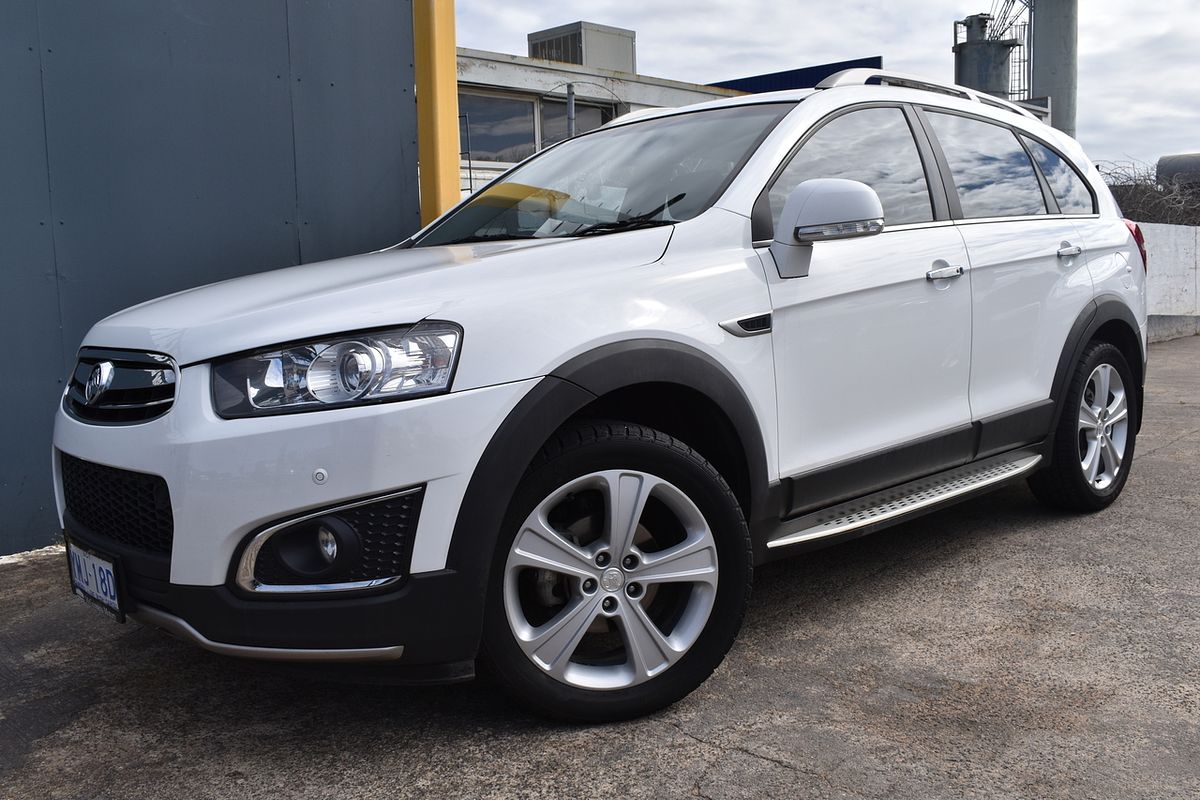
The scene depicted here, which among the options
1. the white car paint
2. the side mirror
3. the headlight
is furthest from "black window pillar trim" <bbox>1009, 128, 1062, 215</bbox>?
the headlight

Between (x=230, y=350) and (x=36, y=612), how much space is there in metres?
2.08

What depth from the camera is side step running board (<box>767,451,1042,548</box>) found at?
124 inches

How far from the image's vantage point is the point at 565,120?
69.4ft

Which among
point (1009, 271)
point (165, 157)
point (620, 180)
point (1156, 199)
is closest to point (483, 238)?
point (620, 180)

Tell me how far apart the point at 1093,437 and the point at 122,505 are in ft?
12.5

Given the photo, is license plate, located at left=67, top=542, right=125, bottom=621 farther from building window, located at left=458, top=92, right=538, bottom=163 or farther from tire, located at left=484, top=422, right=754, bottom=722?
building window, located at left=458, top=92, right=538, bottom=163

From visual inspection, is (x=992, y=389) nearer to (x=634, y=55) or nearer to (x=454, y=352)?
(x=454, y=352)

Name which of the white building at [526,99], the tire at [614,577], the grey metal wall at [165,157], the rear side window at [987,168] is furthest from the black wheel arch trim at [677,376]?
the white building at [526,99]

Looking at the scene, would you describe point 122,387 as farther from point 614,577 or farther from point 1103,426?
point 1103,426

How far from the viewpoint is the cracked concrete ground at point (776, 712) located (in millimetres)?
2436

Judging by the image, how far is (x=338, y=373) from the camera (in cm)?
232

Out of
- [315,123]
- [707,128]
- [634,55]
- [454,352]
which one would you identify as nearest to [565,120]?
[634,55]

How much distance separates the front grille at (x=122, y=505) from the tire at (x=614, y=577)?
76cm

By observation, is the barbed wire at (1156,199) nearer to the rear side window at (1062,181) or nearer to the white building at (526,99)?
the white building at (526,99)
